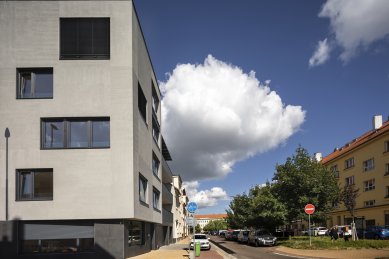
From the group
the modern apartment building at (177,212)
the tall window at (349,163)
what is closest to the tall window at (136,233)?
the modern apartment building at (177,212)

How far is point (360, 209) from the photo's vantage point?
170ft

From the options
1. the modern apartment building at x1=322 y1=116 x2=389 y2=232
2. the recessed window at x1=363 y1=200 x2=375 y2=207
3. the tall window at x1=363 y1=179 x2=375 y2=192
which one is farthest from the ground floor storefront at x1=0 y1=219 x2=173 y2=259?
the tall window at x1=363 y1=179 x2=375 y2=192

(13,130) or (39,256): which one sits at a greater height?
(13,130)

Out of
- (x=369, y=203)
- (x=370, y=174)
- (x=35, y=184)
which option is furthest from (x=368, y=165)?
(x=35, y=184)

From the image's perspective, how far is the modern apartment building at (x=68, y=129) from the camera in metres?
22.0

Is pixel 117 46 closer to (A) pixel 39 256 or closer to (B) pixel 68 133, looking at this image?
(B) pixel 68 133

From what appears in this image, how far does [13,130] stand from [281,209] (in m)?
25.7

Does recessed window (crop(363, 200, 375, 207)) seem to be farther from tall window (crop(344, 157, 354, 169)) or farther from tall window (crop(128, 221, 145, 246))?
tall window (crop(128, 221, 145, 246))

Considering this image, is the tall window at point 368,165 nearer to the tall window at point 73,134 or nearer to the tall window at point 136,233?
the tall window at point 136,233

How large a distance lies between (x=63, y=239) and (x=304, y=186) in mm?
21968

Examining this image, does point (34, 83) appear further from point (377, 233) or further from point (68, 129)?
point (377, 233)

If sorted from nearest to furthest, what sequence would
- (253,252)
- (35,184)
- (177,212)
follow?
(35,184) → (253,252) → (177,212)

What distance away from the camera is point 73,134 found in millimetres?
22938

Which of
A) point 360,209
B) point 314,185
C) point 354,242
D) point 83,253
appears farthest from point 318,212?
point 83,253
